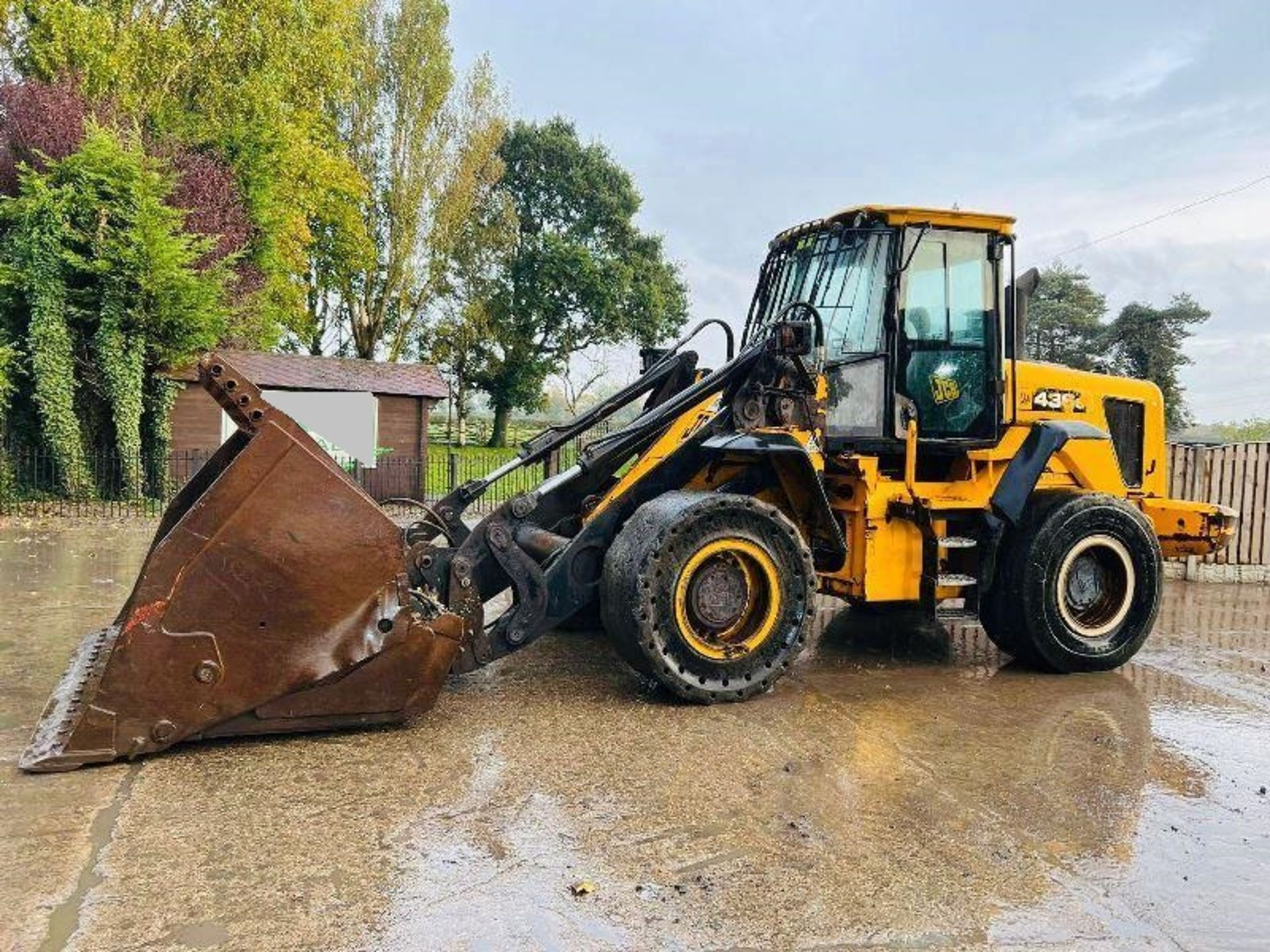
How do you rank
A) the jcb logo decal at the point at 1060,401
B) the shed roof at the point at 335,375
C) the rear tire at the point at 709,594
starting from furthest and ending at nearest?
the shed roof at the point at 335,375
the jcb logo decal at the point at 1060,401
the rear tire at the point at 709,594

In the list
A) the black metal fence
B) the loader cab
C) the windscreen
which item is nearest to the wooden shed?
the black metal fence

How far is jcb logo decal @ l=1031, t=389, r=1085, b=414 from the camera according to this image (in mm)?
6637

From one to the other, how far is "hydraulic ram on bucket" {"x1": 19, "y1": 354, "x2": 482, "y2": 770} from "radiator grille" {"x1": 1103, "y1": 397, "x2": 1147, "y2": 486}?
514cm

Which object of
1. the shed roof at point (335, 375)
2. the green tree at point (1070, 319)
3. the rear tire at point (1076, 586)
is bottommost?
the rear tire at point (1076, 586)

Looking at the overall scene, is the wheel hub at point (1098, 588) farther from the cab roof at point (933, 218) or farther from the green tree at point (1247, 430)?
the green tree at point (1247, 430)

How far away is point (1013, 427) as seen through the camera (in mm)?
6445

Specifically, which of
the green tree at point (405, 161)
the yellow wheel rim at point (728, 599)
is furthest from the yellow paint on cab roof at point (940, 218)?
the green tree at point (405, 161)

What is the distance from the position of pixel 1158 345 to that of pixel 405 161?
27.5m

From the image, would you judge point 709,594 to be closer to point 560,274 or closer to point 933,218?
point 933,218

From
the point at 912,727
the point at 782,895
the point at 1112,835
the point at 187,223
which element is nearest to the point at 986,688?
the point at 912,727

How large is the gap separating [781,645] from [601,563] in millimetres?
1087

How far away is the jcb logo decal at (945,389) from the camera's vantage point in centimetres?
623

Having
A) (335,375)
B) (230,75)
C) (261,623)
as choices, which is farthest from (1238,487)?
(230,75)

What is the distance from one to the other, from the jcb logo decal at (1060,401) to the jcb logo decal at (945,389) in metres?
0.71
